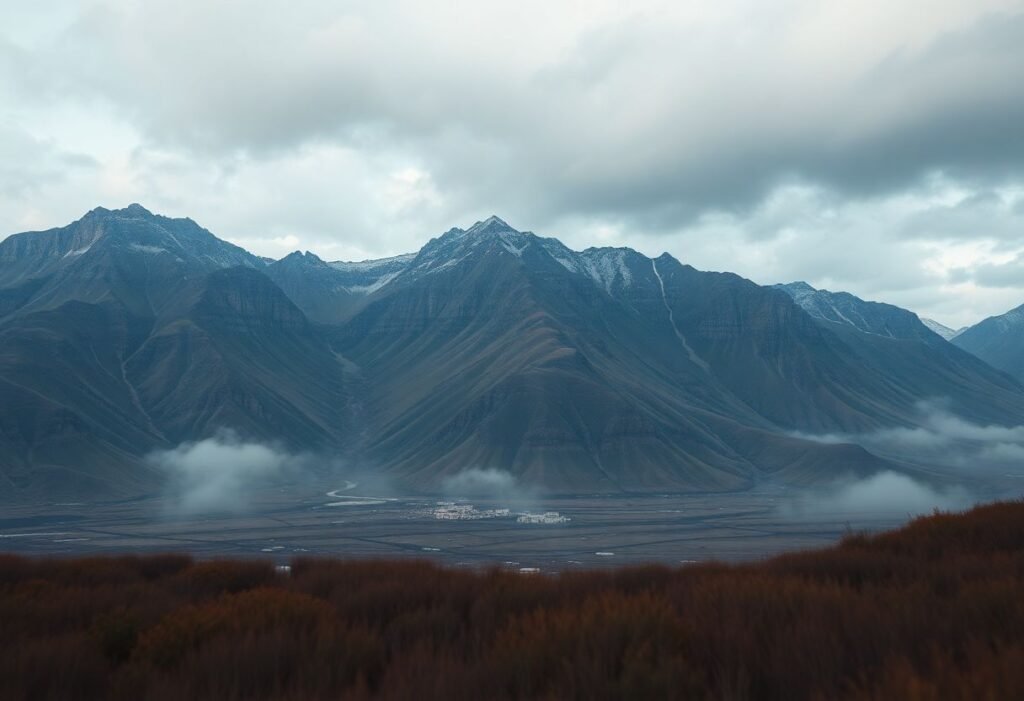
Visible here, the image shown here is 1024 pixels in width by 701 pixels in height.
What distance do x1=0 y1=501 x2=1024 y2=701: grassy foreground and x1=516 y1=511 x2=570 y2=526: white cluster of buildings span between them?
13734 centimetres

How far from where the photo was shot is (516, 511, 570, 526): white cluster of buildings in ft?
500

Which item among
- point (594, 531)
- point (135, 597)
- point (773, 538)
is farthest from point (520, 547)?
point (135, 597)

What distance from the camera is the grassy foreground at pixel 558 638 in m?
8.49

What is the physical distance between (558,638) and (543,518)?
5872 inches

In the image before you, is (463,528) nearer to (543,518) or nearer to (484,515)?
(543,518)

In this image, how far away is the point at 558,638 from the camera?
9477 mm

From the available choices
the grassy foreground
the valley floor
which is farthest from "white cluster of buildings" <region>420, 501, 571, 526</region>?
Answer: the grassy foreground

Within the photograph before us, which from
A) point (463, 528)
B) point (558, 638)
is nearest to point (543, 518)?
point (463, 528)

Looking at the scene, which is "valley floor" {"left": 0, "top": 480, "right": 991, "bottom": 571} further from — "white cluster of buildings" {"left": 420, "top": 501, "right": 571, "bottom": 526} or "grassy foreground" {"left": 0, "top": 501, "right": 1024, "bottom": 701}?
A: "grassy foreground" {"left": 0, "top": 501, "right": 1024, "bottom": 701}

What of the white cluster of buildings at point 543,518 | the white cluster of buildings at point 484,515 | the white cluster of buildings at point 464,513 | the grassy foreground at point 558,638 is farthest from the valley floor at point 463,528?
the grassy foreground at point 558,638

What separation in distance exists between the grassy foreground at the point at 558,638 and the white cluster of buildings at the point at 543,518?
137 metres

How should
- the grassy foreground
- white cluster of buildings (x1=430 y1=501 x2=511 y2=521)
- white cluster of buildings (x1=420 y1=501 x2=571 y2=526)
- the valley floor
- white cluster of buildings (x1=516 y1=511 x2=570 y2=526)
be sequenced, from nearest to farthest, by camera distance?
the grassy foreground
the valley floor
white cluster of buildings (x1=516 y1=511 x2=570 y2=526)
white cluster of buildings (x1=420 y1=501 x2=571 y2=526)
white cluster of buildings (x1=430 y1=501 x2=511 y2=521)

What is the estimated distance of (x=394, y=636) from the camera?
11539 millimetres

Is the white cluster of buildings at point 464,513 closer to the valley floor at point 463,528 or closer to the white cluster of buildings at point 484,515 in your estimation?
the white cluster of buildings at point 484,515
